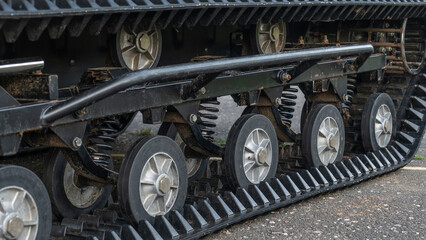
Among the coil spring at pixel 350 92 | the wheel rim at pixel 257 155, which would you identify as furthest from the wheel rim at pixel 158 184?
the coil spring at pixel 350 92

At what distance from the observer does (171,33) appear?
6359mm

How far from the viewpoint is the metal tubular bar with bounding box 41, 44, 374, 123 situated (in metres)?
4.79

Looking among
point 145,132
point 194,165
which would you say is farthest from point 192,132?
point 145,132

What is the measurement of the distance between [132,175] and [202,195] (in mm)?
1040

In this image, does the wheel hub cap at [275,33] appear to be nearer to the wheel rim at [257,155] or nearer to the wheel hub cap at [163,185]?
the wheel rim at [257,155]

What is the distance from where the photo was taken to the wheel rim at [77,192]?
19.7ft

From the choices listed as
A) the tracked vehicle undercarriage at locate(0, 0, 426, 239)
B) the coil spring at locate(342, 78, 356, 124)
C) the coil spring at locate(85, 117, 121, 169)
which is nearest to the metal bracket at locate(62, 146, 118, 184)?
the tracked vehicle undercarriage at locate(0, 0, 426, 239)

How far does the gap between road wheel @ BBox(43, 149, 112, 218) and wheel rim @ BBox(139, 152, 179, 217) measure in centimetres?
57

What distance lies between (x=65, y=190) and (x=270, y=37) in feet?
6.55

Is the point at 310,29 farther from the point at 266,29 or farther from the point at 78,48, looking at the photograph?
the point at 78,48

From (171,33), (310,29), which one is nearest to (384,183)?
(310,29)

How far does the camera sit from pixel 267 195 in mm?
6527

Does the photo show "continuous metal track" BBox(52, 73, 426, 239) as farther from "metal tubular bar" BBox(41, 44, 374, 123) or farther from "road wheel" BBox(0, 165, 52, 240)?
"metal tubular bar" BBox(41, 44, 374, 123)

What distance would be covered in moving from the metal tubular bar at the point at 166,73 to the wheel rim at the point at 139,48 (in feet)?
1.00
